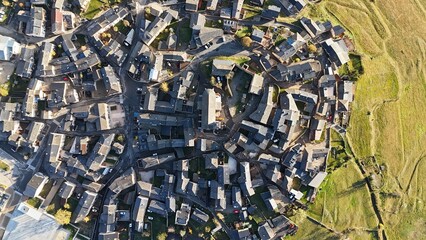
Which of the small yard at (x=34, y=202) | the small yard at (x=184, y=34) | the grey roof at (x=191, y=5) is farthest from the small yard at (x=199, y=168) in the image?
the small yard at (x=34, y=202)

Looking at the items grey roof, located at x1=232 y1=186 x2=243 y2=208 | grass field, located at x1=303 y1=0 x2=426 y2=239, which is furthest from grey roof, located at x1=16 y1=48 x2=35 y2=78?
grass field, located at x1=303 y1=0 x2=426 y2=239

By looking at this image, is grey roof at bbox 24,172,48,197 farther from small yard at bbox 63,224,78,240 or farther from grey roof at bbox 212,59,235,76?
grey roof at bbox 212,59,235,76

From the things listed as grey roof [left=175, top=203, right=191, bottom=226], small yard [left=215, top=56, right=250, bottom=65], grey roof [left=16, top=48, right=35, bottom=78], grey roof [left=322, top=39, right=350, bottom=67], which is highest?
grey roof [left=322, top=39, right=350, bottom=67]

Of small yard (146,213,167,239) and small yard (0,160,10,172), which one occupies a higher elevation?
small yard (0,160,10,172)

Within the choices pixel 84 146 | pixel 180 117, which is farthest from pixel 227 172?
pixel 84 146

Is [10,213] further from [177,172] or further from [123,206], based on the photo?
[177,172]

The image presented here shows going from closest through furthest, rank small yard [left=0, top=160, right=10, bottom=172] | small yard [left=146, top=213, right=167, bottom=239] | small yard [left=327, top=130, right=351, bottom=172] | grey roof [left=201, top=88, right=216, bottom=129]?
grey roof [left=201, top=88, right=216, bottom=129]
small yard [left=0, top=160, right=10, bottom=172]
small yard [left=146, top=213, right=167, bottom=239]
small yard [left=327, top=130, right=351, bottom=172]
